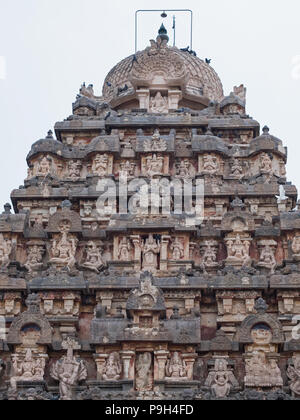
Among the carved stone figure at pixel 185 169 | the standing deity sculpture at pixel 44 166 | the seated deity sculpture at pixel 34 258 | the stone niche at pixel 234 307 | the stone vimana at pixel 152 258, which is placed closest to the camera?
the stone vimana at pixel 152 258

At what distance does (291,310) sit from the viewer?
2617 cm

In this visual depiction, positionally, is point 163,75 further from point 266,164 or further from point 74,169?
point 266,164

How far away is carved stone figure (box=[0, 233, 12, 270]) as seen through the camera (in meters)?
→ 27.5

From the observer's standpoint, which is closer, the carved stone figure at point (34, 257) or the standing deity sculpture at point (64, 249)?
the standing deity sculpture at point (64, 249)

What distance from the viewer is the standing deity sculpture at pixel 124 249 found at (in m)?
27.6

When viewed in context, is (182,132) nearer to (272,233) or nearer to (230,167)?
(230,167)

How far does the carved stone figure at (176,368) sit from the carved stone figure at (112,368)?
1.16 meters

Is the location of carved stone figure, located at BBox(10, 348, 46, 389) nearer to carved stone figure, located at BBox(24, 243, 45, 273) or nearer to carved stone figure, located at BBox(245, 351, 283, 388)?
carved stone figure, located at BBox(24, 243, 45, 273)

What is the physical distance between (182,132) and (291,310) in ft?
27.2

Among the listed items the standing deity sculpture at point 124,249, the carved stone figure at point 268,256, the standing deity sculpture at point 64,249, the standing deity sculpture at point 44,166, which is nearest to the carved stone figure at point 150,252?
the standing deity sculpture at point 124,249

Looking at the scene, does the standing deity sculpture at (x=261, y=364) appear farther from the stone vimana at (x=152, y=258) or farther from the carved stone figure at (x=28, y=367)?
the carved stone figure at (x=28, y=367)

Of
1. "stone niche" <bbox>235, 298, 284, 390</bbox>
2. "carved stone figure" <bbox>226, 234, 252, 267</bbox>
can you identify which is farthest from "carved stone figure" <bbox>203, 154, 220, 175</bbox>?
"stone niche" <bbox>235, 298, 284, 390</bbox>
